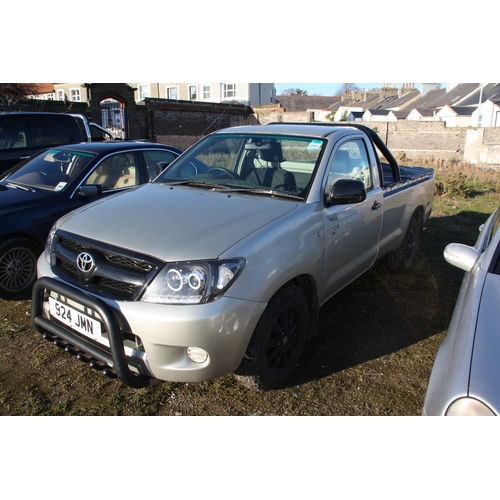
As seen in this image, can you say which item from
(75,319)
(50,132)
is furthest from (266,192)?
(50,132)

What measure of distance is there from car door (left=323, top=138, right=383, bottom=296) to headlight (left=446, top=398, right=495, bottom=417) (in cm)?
173

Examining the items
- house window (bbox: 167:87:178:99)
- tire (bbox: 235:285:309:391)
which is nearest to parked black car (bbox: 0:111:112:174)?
tire (bbox: 235:285:309:391)

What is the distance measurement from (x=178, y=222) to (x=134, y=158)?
2.92 m

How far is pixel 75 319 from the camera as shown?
2855 mm

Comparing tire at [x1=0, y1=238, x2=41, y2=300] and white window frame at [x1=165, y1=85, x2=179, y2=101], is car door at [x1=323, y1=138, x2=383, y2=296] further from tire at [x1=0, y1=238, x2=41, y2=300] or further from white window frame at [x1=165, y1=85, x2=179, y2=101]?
white window frame at [x1=165, y1=85, x2=179, y2=101]

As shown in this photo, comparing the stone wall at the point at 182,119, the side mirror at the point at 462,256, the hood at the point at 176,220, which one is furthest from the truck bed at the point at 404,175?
the stone wall at the point at 182,119

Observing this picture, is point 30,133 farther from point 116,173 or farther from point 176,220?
point 176,220

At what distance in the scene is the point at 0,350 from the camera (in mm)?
3604

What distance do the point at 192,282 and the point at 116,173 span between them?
10.9 feet

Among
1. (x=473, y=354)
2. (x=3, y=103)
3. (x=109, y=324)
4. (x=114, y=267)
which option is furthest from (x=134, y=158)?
(x=3, y=103)

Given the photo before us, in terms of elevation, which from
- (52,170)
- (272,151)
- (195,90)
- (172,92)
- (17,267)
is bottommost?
(17,267)

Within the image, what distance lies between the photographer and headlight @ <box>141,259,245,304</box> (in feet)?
8.25

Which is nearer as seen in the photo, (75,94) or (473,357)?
(473,357)

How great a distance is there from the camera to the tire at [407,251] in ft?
17.7
